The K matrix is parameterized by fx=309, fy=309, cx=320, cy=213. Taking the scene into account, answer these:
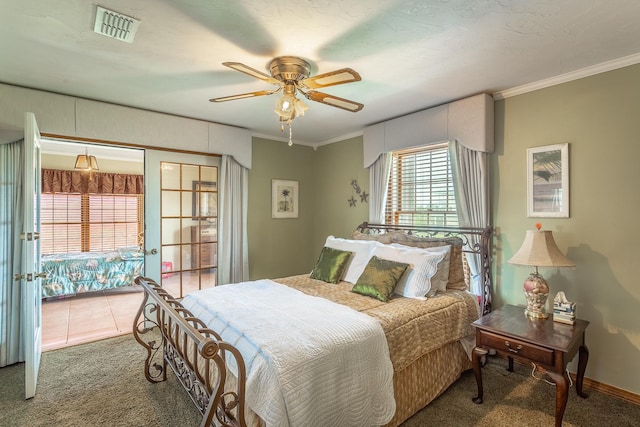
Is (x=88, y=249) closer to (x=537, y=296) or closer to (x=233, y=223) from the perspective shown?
(x=233, y=223)

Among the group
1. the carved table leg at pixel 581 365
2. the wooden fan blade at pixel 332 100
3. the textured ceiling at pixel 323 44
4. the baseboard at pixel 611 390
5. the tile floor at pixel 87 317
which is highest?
the textured ceiling at pixel 323 44

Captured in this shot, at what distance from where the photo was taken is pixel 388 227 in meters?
3.79

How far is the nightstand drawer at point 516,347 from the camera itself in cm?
192

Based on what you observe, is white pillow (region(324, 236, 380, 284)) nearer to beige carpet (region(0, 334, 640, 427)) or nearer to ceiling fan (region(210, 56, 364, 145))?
beige carpet (region(0, 334, 640, 427))

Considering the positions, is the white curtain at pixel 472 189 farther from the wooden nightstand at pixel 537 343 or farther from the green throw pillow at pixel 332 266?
the green throw pillow at pixel 332 266

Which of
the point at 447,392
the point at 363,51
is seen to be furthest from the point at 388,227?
the point at 363,51

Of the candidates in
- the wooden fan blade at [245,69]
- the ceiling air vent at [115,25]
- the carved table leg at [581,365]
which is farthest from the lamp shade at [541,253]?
the ceiling air vent at [115,25]

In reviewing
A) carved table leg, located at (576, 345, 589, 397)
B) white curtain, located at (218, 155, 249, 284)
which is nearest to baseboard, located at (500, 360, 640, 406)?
carved table leg, located at (576, 345, 589, 397)

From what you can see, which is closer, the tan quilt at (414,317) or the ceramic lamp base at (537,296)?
the tan quilt at (414,317)

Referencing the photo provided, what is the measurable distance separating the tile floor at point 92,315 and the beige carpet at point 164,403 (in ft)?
2.33

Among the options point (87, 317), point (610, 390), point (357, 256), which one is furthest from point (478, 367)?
point (87, 317)

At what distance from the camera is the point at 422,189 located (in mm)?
3613

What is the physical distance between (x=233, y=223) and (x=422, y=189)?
2.43 m

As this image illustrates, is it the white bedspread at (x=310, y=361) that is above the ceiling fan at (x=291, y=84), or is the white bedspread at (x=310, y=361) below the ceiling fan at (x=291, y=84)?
below
